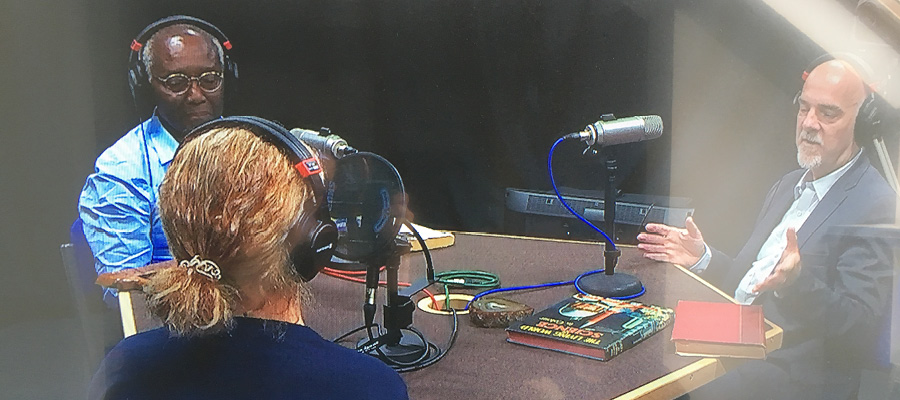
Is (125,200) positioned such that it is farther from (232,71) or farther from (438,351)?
(438,351)

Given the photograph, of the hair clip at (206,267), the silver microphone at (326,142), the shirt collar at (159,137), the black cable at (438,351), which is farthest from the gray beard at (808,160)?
the shirt collar at (159,137)

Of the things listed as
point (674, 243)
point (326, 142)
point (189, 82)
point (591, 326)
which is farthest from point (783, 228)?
point (189, 82)

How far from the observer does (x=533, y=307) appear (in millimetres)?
1459

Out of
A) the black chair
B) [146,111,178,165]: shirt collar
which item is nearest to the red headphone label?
[146,111,178,165]: shirt collar

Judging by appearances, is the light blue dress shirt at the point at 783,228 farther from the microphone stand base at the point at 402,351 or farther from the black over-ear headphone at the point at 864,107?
the microphone stand base at the point at 402,351

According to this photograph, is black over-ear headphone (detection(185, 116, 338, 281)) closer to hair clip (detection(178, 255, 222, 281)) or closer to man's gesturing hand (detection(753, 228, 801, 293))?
hair clip (detection(178, 255, 222, 281))

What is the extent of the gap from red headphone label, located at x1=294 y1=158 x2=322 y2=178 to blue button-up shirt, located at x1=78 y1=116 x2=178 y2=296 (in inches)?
26.0

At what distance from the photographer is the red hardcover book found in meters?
1.19

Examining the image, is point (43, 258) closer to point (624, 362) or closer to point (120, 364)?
point (120, 364)

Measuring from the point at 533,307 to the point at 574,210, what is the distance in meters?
0.33

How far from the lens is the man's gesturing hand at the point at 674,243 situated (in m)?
1.56

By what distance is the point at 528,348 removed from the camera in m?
1.23

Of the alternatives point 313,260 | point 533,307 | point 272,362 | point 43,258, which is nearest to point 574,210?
point 533,307

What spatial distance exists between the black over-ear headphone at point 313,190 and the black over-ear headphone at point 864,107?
1004mm
